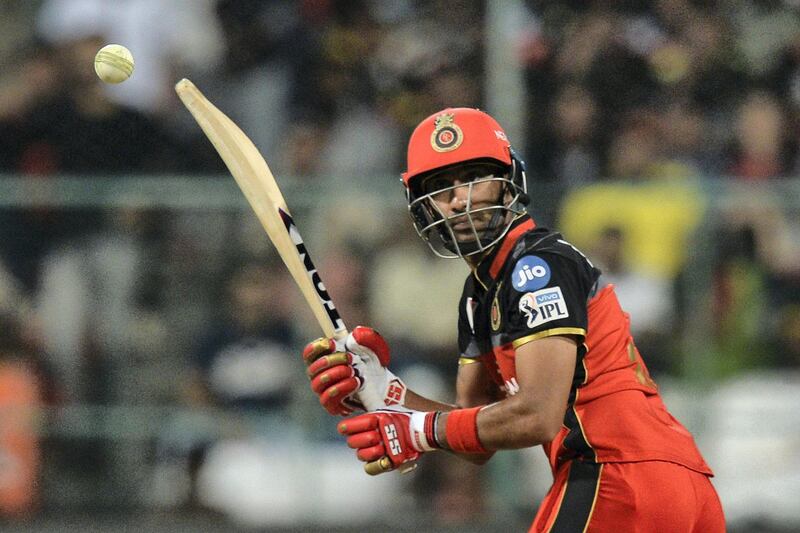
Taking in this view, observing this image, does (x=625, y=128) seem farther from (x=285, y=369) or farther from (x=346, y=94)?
(x=285, y=369)

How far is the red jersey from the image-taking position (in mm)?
4148

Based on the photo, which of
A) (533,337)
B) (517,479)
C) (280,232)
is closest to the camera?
(533,337)

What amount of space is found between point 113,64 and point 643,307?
4.67 meters

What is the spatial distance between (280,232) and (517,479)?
4.06 metres

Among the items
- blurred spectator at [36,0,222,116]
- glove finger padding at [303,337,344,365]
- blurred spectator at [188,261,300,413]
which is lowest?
glove finger padding at [303,337,344,365]

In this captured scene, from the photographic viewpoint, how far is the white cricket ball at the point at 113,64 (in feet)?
15.5

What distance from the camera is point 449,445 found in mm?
4297

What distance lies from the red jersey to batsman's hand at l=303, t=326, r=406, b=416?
491 millimetres

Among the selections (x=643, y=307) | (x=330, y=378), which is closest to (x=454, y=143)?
(x=330, y=378)

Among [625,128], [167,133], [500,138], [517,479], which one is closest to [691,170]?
[625,128]

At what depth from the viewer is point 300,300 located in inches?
343

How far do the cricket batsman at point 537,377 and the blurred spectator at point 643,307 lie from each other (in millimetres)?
3966

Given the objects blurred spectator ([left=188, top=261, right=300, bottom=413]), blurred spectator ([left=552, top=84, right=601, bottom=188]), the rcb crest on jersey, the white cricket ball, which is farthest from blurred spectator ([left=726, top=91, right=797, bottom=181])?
the white cricket ball

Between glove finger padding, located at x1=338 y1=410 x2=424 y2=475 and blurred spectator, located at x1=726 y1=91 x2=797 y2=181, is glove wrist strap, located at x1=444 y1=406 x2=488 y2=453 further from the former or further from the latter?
blurred spectator, located at x1=726 y1=91 x2=797 y2=181
